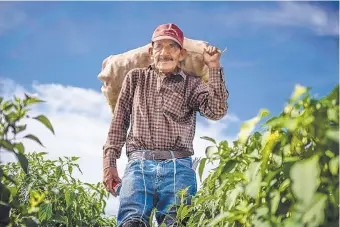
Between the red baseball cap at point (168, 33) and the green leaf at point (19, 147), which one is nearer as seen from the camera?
the green leaf at point (19, 147)

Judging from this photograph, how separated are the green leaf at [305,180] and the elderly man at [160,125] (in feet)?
7.02


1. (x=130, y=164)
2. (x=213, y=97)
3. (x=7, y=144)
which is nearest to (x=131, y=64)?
(x=213, y=97)

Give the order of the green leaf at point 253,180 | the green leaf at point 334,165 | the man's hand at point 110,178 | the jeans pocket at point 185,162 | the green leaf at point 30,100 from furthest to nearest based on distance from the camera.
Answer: the man's hand at point 110,178
the jeans pocket at point 185,162
the green leaf at point 30,100
the green leaf at point 253,180
the green leaf at point 334,165

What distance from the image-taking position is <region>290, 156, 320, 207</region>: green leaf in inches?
47.1

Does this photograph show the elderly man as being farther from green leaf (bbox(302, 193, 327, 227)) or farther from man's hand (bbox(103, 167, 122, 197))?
green leaf (bbox(302, 193, 327, 227))

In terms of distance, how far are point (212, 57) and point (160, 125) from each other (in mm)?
532

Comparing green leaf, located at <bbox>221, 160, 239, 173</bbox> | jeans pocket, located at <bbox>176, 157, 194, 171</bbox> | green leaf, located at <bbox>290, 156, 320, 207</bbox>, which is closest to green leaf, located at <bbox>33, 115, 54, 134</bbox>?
green leaf, located at <bbox>221, 160, 239, 173</bbox>

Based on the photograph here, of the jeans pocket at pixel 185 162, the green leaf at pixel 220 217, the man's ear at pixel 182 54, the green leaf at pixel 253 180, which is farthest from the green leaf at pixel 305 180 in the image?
the man's ear at pixel 182 54

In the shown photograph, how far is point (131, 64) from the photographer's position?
4.26 m

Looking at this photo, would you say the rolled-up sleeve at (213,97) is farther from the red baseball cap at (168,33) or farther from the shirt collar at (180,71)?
the red baseball cap at (168,33)

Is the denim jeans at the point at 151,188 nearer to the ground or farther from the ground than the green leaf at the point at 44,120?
farther from the ground

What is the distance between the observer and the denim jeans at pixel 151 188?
336cm

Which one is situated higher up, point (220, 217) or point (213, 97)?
point (213, 97)

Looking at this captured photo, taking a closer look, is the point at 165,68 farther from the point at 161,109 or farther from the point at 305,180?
the point at 305,180
